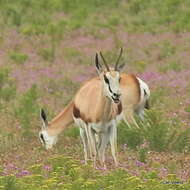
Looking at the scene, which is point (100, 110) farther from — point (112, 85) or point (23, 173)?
point (23, 173)

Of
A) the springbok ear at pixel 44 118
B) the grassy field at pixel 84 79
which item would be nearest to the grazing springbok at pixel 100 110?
the grassy field at pixel 84 79

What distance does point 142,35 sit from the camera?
24.3 metres

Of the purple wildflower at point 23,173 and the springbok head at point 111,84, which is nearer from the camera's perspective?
the purple wildflower at point 23,173

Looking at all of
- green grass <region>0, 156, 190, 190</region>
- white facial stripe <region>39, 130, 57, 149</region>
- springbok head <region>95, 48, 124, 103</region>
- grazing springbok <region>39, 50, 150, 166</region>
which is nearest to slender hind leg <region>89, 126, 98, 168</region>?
grazing springbok <region>39, 50, 150, 166</region>

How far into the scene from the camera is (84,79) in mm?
19672

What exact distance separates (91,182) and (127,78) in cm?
634

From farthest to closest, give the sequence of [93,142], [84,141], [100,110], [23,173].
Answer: [84,141]
[93,142]
[100,110]
[23,173]

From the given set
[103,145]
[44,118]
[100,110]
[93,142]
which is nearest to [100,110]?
[100,110]

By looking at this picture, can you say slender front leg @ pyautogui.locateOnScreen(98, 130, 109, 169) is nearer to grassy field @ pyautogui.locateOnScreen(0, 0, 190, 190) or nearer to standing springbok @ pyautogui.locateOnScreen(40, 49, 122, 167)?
standing springbok @ pyautogui.locateOnScreen(40, 49, 122, 167)

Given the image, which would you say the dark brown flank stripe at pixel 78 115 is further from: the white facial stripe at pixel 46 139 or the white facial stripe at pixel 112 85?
the white facial stripe at pixel 46 139

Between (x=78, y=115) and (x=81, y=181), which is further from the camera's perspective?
(x=78, y=115)

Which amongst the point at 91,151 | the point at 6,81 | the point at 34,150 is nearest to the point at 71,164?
the point at 91,151

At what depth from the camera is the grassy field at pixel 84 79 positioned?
10789mm

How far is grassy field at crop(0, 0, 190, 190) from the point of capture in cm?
1079
